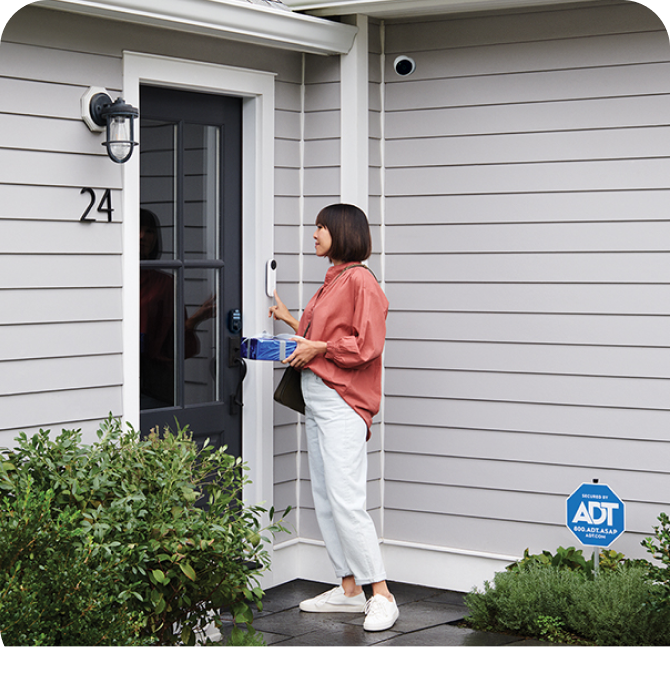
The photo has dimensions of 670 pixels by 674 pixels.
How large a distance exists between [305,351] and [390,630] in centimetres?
126

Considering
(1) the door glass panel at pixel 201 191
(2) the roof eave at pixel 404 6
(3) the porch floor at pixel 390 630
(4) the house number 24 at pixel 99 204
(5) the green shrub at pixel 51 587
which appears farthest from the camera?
(1) the door glass panel at pixel 201 191

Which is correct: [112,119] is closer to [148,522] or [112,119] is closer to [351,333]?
[351,333]

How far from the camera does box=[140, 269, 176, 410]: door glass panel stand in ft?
14.6

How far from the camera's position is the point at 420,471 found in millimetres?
4984

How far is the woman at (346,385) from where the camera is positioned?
433 cm

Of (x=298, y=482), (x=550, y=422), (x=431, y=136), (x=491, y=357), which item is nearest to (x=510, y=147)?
(x=431, y=136)

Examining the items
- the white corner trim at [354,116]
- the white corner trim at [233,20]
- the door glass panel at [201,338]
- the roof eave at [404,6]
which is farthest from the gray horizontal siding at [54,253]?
the white corner trim at [354,116]

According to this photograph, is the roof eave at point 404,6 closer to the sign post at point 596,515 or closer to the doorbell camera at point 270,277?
the doorbell camera at point 270,277

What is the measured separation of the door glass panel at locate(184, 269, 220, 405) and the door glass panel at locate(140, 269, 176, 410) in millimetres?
87

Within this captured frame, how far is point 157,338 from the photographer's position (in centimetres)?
452

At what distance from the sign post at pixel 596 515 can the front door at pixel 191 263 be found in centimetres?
163

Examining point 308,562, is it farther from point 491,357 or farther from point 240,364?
point 491,357

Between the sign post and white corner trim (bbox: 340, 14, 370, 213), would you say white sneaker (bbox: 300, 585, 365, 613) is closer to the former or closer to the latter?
the sign post

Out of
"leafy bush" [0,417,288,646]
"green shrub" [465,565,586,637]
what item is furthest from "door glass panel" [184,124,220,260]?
"green shrub" [465,565,586,637]
